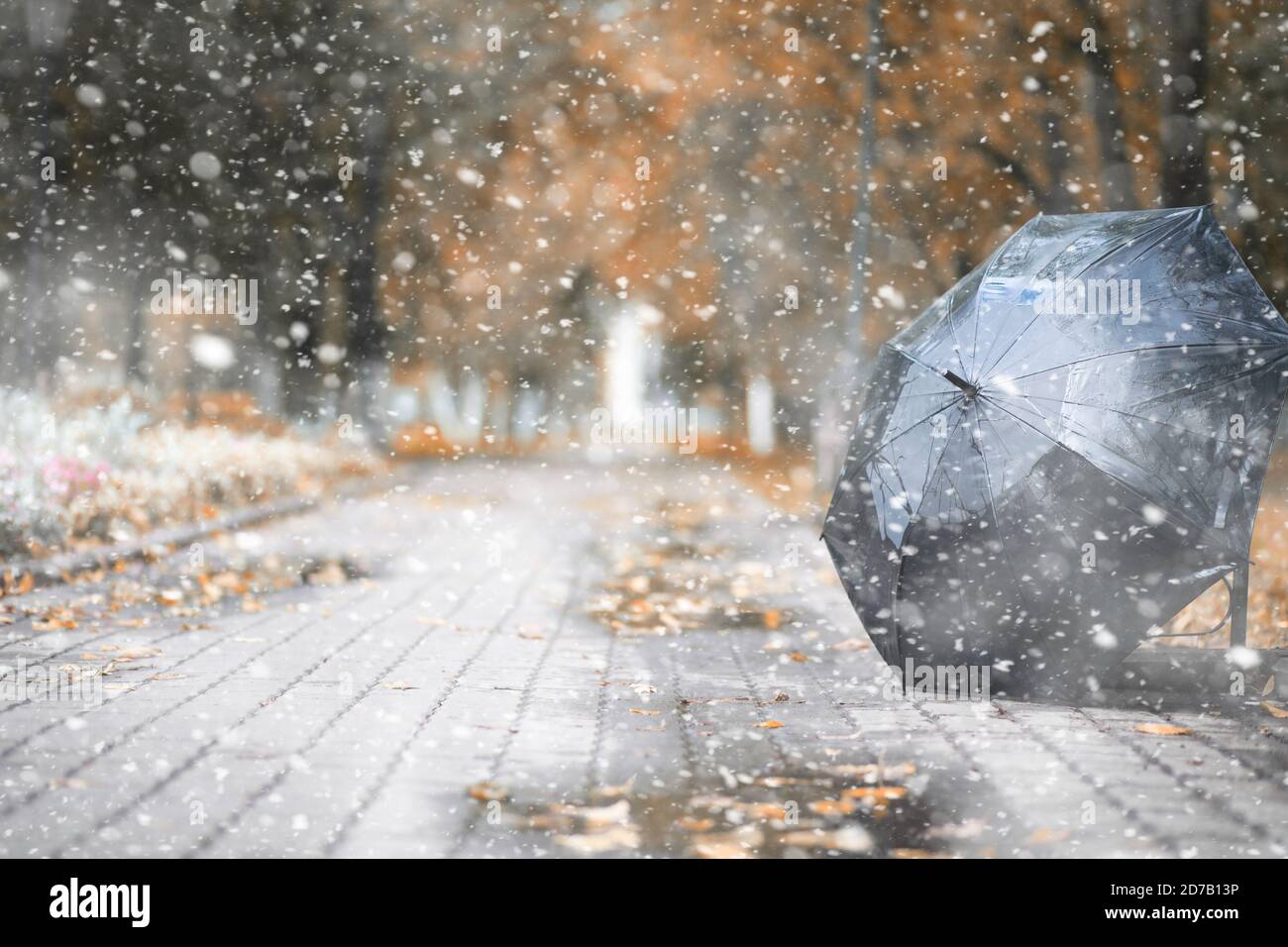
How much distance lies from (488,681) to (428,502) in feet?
46.3

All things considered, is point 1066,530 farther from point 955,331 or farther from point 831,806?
point 831,806

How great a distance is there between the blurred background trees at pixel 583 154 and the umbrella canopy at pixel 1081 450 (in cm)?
593

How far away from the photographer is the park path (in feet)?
A: 13.5

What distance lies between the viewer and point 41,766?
15.5 feet

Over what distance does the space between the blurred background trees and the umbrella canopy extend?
593 centimetres

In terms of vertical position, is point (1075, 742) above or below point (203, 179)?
below

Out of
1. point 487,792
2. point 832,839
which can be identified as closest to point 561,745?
point 487,792

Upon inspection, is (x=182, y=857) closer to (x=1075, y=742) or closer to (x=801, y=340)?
(x=1075, y=742)

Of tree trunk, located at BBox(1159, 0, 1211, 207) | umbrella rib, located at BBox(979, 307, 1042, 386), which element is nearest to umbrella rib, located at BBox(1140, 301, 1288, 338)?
umbrella rib, located at BBox(979, 307, 1042, 386)

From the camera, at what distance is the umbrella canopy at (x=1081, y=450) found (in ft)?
16.8

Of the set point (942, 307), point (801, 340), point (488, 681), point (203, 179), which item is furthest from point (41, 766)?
point (801, 340)

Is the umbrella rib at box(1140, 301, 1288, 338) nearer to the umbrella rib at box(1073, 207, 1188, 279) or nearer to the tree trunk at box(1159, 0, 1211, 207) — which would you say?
the umbrella rib at box(1073, 207, 1188, 279)

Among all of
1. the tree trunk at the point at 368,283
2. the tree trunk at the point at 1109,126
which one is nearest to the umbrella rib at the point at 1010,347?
the tree trunk at the point at 1109,126

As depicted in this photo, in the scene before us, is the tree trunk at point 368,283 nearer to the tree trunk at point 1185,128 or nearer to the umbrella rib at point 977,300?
the tree trunk at point 1185,128
